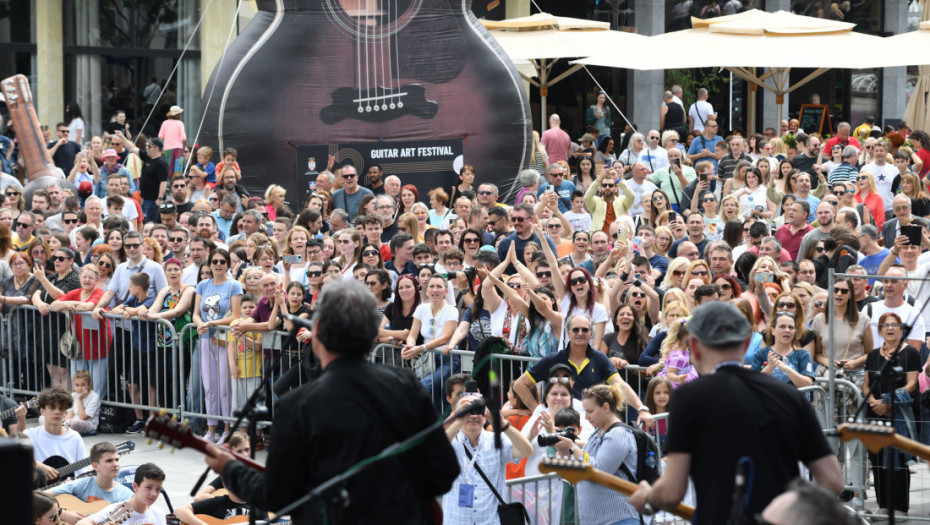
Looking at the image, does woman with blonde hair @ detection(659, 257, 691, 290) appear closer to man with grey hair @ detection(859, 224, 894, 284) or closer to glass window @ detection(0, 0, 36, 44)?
man with grey hair @ detection(859, 224, 894, 284)

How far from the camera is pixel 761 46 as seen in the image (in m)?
20.6

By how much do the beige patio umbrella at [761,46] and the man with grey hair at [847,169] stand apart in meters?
2.91

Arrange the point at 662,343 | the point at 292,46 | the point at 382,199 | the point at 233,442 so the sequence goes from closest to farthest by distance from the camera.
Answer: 1. the point at 233,442
2. the point at 662,343
3. the point at 382,199
4. the point at 292,46

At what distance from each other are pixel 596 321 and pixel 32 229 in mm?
6620

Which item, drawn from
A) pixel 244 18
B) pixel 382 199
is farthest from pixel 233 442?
pixel 244 18

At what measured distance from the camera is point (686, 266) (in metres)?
11.2

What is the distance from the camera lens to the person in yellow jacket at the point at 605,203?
15.2 m

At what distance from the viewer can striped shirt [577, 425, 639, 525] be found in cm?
769

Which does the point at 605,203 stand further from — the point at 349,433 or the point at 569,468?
the point at 349,433

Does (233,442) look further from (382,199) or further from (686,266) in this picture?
(382,199)

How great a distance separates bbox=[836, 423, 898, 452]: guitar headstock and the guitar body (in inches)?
531

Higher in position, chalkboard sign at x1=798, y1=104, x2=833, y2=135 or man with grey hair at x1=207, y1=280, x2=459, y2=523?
chalkboard sign at x1=798, y1=104, x2=833, y2=135

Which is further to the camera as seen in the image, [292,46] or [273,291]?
[292,46]

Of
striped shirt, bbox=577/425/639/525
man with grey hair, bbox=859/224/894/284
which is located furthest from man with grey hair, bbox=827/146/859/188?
striped shirt, bbox=577/425/639/525
